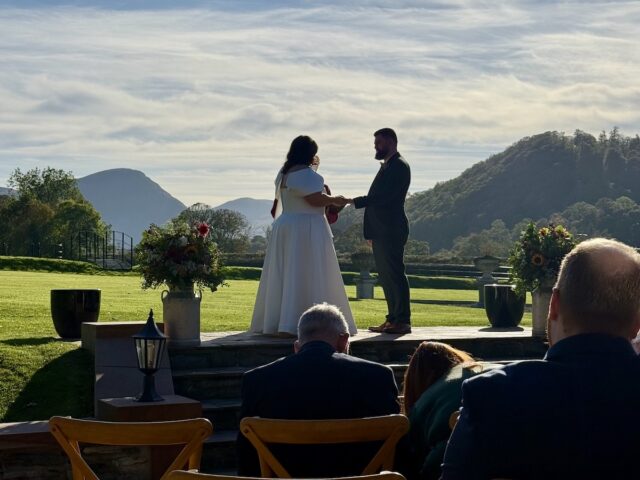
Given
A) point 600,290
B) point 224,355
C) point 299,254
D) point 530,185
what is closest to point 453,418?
point 600,290

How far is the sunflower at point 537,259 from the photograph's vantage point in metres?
11.5

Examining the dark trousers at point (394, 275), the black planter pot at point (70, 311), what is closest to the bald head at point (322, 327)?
the black planter pot at point (70, 311)

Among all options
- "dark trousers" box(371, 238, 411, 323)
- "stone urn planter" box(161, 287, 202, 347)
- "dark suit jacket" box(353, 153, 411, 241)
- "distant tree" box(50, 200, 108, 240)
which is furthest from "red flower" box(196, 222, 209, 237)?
"distant tree" box(50, 200, 108, 240)

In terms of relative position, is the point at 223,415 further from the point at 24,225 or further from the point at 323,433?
the point at 24,225

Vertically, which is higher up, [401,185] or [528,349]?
[401,185]

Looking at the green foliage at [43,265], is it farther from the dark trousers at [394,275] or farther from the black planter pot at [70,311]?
the black planter pot at [70,311]

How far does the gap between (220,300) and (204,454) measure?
36.6ft

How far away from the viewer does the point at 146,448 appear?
7.16 metres

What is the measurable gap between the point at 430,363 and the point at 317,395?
0.54 m

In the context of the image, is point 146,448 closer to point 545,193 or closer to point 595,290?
point 595,290

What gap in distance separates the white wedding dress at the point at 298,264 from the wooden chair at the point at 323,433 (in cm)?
609

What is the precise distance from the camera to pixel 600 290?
8.63ft

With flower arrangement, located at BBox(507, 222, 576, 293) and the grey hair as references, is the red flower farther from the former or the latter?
the grey hair

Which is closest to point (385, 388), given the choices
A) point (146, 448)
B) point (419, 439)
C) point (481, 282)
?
point (419, 439)
